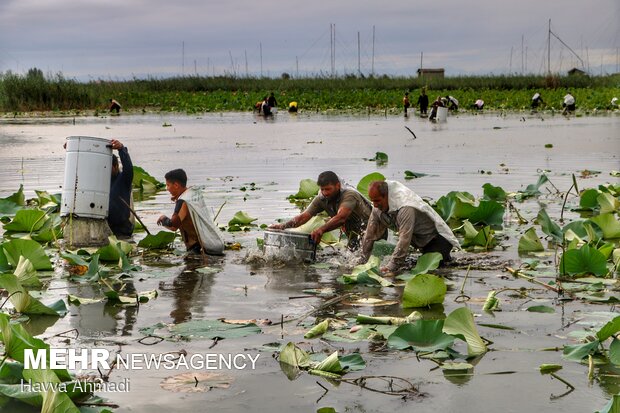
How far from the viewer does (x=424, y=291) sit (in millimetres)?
7223

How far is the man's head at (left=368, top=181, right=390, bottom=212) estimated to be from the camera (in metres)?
8.67

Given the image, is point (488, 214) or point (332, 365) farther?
point (488, 214)

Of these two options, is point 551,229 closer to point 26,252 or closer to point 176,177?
point 176,177

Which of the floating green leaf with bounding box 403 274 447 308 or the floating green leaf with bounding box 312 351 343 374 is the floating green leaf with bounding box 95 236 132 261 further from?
the floating green leaf with bounding box 312 351 343 374

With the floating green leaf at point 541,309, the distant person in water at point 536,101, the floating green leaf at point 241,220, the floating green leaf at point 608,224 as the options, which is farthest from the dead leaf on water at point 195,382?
the distant person in water at point 536,101

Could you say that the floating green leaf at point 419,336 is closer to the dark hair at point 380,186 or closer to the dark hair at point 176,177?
the dark hair at point 380,186

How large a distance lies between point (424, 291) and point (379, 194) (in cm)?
167

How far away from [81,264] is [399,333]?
12.5 feet

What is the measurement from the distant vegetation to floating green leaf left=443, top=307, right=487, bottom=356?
4093cm

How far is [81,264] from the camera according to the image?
881cm

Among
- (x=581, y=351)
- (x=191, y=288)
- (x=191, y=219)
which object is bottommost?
(x=191, y=288)

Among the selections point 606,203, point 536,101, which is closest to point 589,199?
point 606,203

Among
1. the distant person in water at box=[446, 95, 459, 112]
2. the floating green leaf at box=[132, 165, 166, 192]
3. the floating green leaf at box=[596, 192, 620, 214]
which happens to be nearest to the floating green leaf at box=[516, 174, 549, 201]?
the floating green leaf at box=[596, 192, 620, 214]

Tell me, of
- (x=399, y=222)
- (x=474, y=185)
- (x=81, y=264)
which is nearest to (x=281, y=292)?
(x=399, y=222)
